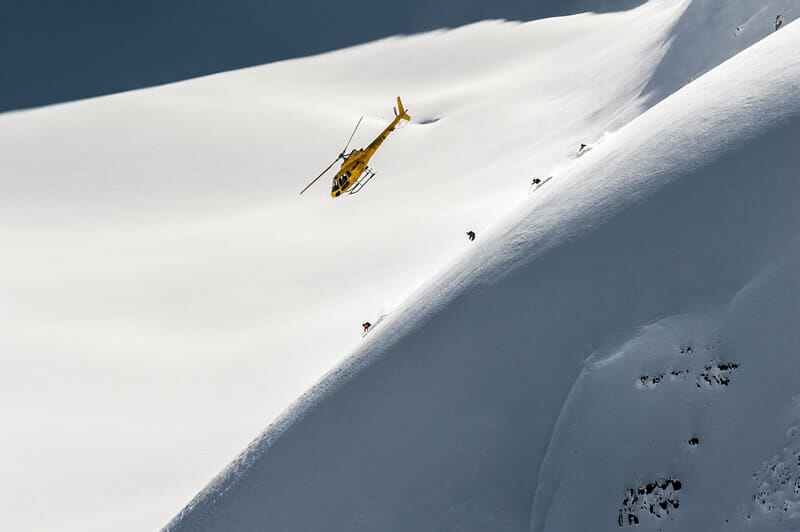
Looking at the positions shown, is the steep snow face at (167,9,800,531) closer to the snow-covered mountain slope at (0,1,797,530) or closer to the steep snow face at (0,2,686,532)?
the snow-covered mountain slope at (0,1,797,530)

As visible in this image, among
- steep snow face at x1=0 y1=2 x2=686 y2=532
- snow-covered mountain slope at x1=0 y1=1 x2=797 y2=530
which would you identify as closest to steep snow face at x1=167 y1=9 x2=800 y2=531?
snow-covered mountain slope at x1=0 y1=1 x2=797 y2=530

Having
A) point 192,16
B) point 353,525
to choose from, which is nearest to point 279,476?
point 353,525

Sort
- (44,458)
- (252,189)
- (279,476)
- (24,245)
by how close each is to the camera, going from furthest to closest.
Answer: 1. (252,189)
2. (24,245)
3. (44,458)
4. (279,476)

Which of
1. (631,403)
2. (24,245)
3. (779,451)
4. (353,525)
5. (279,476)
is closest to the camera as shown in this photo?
(779,451)

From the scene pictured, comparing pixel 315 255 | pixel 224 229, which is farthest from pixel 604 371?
pixel 224 229

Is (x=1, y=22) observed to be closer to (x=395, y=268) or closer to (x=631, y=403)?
(x=395, y=268)
